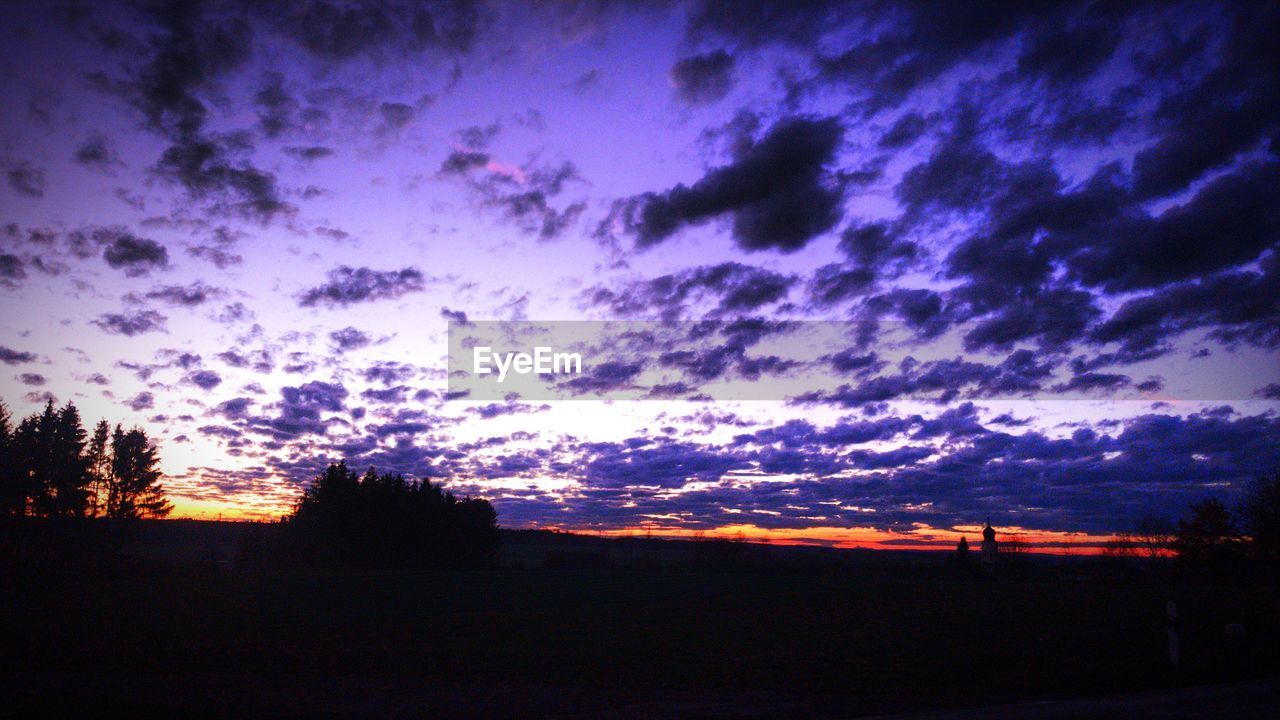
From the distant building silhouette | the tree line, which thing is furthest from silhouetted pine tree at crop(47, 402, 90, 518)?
the distant building silhouette

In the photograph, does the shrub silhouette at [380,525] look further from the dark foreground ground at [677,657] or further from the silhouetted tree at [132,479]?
the dark foreground ground at [677,657]

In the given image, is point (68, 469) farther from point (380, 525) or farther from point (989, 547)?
point (989, 547)

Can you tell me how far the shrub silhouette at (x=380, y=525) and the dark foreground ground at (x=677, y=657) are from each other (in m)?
44.4

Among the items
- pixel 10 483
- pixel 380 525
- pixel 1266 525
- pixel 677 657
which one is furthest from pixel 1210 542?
pixel 10 483

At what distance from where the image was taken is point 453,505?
88.3 metres

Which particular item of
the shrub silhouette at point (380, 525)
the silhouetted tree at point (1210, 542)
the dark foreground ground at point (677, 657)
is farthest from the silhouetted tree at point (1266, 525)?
the shrub silhouette at point (380, 525)

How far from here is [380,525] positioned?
247ft

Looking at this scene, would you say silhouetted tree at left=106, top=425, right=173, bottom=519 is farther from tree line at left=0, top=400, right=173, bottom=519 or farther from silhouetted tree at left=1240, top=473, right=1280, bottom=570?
silhouetted tree at left=1240, top=473, right=1280, bottom=570

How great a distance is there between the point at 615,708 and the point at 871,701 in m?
4.16

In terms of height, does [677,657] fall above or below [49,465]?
below

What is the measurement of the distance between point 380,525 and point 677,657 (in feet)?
220

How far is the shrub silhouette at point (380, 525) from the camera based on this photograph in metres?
73.7

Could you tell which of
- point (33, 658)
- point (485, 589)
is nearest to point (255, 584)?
point (485, 589)

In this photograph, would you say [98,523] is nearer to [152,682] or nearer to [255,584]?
[255,584]
